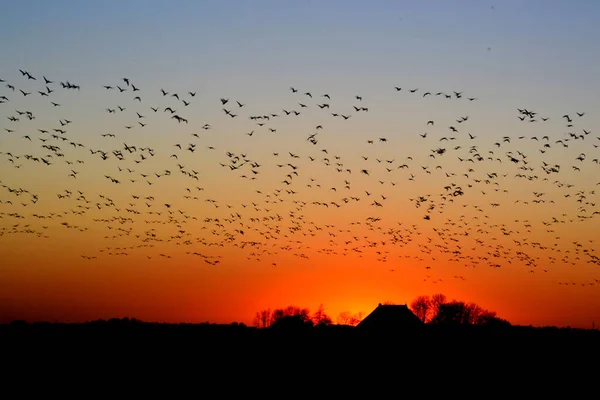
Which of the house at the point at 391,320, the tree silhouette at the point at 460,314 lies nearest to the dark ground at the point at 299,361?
the house at the point at 391,320

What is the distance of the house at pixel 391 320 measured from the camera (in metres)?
73.9

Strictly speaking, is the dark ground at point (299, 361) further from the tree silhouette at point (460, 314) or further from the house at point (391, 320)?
the tree silhouette at point (460, 314)

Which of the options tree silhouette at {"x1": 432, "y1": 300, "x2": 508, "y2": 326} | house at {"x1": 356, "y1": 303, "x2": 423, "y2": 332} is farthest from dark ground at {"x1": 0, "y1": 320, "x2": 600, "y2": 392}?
tree silhouette at {"x1": 432, "y1": 300, "x2": 508, "y2": 326}

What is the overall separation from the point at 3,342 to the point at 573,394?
157 ft


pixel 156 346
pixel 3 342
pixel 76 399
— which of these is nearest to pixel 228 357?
pixel 156 346

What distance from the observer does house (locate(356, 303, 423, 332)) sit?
2911 inches

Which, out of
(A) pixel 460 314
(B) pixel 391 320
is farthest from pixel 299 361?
(A) pixel 460 314

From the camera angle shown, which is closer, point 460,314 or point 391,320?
point 391,320

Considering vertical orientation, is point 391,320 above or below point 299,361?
above

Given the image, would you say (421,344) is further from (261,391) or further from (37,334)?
(37,334)

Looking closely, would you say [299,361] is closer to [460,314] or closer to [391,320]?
[391,320]

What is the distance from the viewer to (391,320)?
75625 mm

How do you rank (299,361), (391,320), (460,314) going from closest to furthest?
(299,361) < (391,320) < (460,314)

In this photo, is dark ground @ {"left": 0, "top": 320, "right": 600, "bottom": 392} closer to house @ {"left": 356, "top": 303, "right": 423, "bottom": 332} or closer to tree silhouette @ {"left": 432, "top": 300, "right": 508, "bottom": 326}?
house @ {"left": 356, "top": 303, "right": 423, "bottom": 332}
